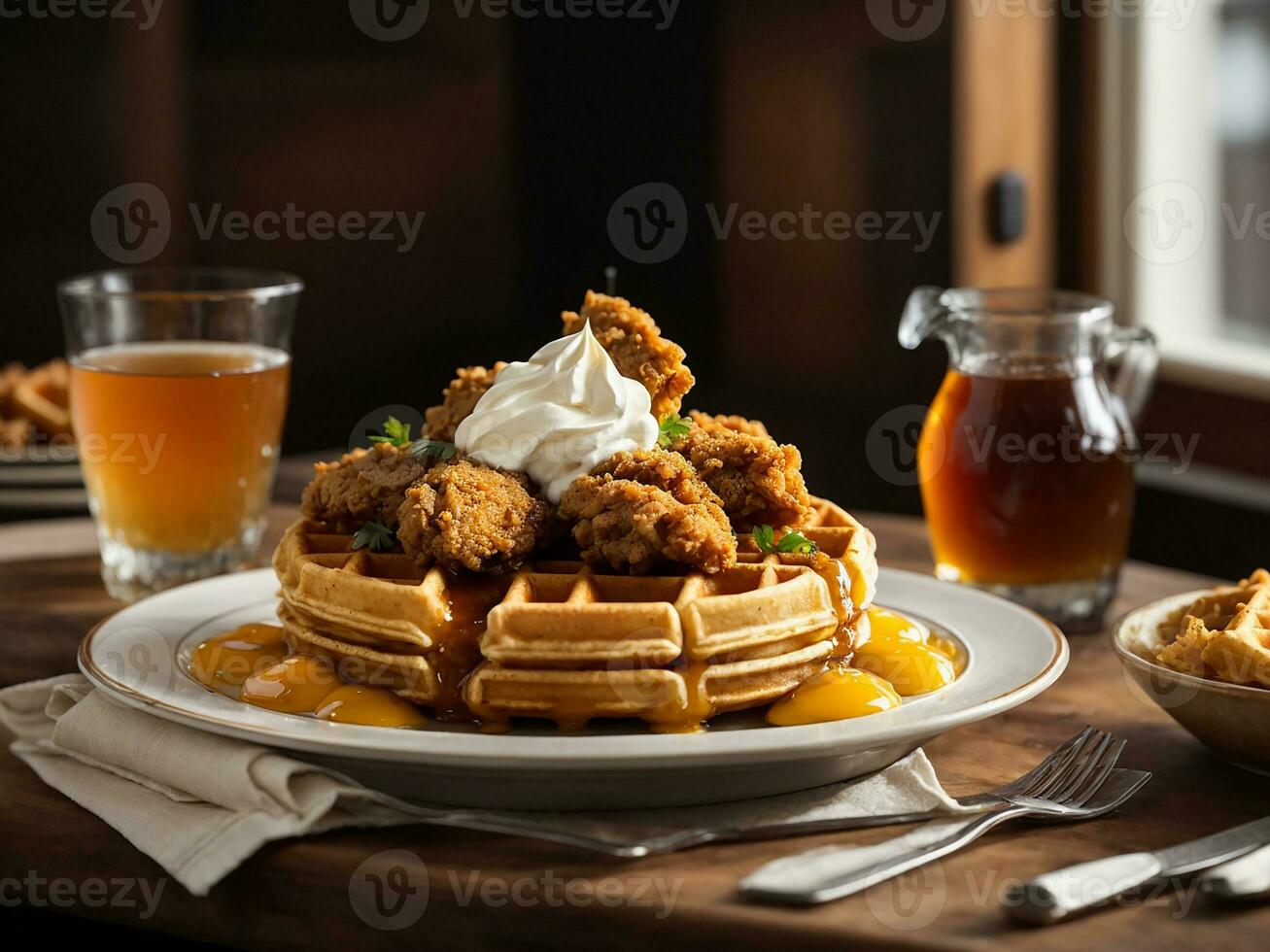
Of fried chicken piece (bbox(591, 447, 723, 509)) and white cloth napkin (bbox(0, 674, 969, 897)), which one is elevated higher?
fried chicken piece (bbox(591, 447, 723, 509))

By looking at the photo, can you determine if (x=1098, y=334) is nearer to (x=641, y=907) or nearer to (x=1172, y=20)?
(x=641, y=907)
